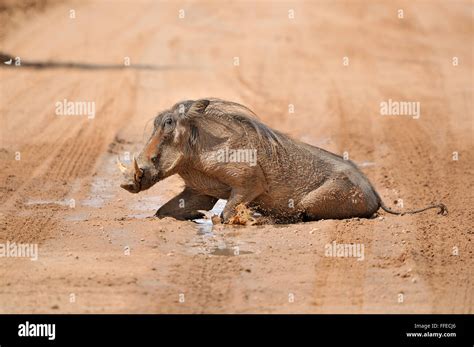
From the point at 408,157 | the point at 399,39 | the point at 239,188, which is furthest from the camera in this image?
the point at 399,39

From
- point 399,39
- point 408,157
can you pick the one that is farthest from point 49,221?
point 399,39

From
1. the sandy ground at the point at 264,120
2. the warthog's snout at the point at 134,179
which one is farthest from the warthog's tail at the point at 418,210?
the warthog's snout at the point at 134,179

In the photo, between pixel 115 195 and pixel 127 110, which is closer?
pixel 115 195

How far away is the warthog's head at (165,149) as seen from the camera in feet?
32.8

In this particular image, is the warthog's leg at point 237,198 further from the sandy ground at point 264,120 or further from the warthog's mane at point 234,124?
the warthog's mane at point 234,124

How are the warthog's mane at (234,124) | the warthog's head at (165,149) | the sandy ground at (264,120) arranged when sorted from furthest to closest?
1. the warthog's mane at (234,124)
2. the warthog's head at (165,149)
3. the sandy ground at (264,120)

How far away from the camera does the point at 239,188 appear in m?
10.1

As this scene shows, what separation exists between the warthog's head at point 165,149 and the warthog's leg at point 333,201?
1301 millimetres

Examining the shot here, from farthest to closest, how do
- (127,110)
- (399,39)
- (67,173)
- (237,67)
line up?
(399,39)
(237,67)
(127,110)
(67,173)

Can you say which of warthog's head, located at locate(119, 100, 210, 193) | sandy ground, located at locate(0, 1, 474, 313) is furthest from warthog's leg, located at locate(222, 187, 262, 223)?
warthog's head, located at locate(119, 100, 210, 193)

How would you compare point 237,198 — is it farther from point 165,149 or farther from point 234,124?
point 165,149
